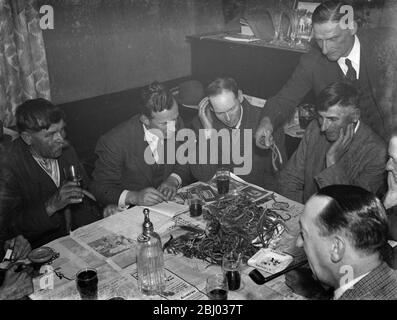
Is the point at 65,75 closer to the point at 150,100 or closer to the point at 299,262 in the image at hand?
the point at 150,100

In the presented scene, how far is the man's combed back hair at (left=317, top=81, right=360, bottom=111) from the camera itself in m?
2.48

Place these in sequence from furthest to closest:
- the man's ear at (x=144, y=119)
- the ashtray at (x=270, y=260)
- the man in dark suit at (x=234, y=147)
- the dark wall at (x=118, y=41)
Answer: the dark wall at (x=118, y=41) → the man in dark suit at (x=234, y=147) → the man's ear at (x=144, y=119) → the ashtray at (x=270, y=260)

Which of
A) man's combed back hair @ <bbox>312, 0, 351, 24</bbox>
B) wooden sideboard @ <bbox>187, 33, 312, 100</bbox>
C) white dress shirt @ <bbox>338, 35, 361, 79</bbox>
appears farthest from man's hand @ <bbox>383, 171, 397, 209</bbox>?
wooden sideboard @ <bbox>187, 33, 312, 100</bbox>

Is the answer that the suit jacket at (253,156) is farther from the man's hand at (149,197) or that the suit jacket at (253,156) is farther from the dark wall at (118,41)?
the dark wall at (118,41)

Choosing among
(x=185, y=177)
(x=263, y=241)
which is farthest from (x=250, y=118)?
(x=263, y=241)

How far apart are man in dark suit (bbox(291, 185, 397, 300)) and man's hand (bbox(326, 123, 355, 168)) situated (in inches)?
40.5

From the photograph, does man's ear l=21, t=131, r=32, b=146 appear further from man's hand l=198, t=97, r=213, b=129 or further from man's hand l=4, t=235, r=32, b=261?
man's hand l=198, t=97, r=213, b=129

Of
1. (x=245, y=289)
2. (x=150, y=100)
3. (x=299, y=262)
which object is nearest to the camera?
(x=245, y=289)

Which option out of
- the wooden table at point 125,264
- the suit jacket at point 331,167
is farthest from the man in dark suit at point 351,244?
the suit jacket at point 331,167

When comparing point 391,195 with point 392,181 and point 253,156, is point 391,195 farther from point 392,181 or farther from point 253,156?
point 253,156

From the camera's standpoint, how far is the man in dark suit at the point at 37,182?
7.83 ft

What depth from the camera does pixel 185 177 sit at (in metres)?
3.00

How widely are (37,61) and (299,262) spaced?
146 inches

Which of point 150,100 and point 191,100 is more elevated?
point 150,100
